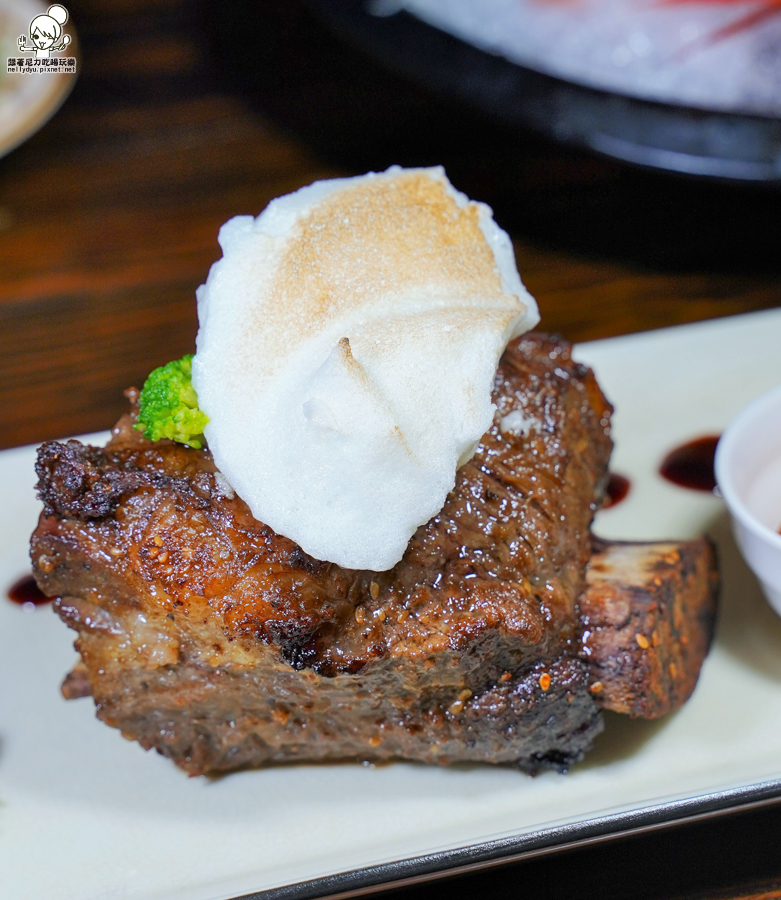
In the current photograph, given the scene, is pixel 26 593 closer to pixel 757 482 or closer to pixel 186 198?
pixel 757 482

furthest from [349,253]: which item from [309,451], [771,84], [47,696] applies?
[771,84]

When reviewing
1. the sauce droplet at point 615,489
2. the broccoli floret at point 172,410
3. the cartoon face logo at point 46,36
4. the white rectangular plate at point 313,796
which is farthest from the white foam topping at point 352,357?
the cartoon face logo at point 46,36

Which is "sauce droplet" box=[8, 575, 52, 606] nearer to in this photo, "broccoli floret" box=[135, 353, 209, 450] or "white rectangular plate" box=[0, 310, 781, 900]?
"white rectangular plate" box=[0, 310, 781, 900]

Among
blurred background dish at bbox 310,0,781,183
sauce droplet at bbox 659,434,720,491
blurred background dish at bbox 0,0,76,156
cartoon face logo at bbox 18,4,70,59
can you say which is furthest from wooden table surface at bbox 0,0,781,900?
sauce droplet at bbox 659,434,720,491

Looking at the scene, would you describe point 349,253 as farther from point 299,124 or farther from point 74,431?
point 299,124

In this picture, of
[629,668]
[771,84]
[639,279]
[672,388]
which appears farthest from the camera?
[771,84]

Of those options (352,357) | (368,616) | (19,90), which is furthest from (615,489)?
(19,90)
